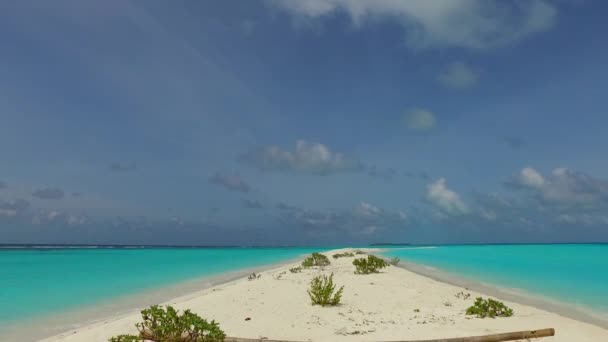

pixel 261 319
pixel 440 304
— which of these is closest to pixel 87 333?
pixel 261 319

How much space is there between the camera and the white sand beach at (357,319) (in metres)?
11.1

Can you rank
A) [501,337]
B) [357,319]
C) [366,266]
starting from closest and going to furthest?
[501,337]
[357,319]
[366,266]

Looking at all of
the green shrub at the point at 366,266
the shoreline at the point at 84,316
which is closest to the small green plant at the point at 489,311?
the shoreline at the point at 84,316

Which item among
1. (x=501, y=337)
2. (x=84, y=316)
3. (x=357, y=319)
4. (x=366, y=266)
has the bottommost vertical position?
(x=84, y=316)

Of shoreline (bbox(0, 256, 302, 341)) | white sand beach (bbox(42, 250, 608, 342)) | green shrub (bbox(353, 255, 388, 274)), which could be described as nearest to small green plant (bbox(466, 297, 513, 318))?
white sand beach (bbox(42, 250, 608, 342))

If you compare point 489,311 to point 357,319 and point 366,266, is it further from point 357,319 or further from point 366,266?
point 366,266

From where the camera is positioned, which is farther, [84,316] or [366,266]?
[366,266]

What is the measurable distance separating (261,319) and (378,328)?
3815 millimetres

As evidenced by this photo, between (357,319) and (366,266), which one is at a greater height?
(366,266)

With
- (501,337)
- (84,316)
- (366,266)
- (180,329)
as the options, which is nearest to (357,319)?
(501,337)

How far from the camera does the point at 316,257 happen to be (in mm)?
36781

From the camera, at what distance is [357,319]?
43.2 ft

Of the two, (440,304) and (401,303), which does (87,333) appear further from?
(440,304)

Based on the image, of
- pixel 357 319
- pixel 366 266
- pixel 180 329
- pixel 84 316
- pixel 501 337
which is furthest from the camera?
pixel 366 266
